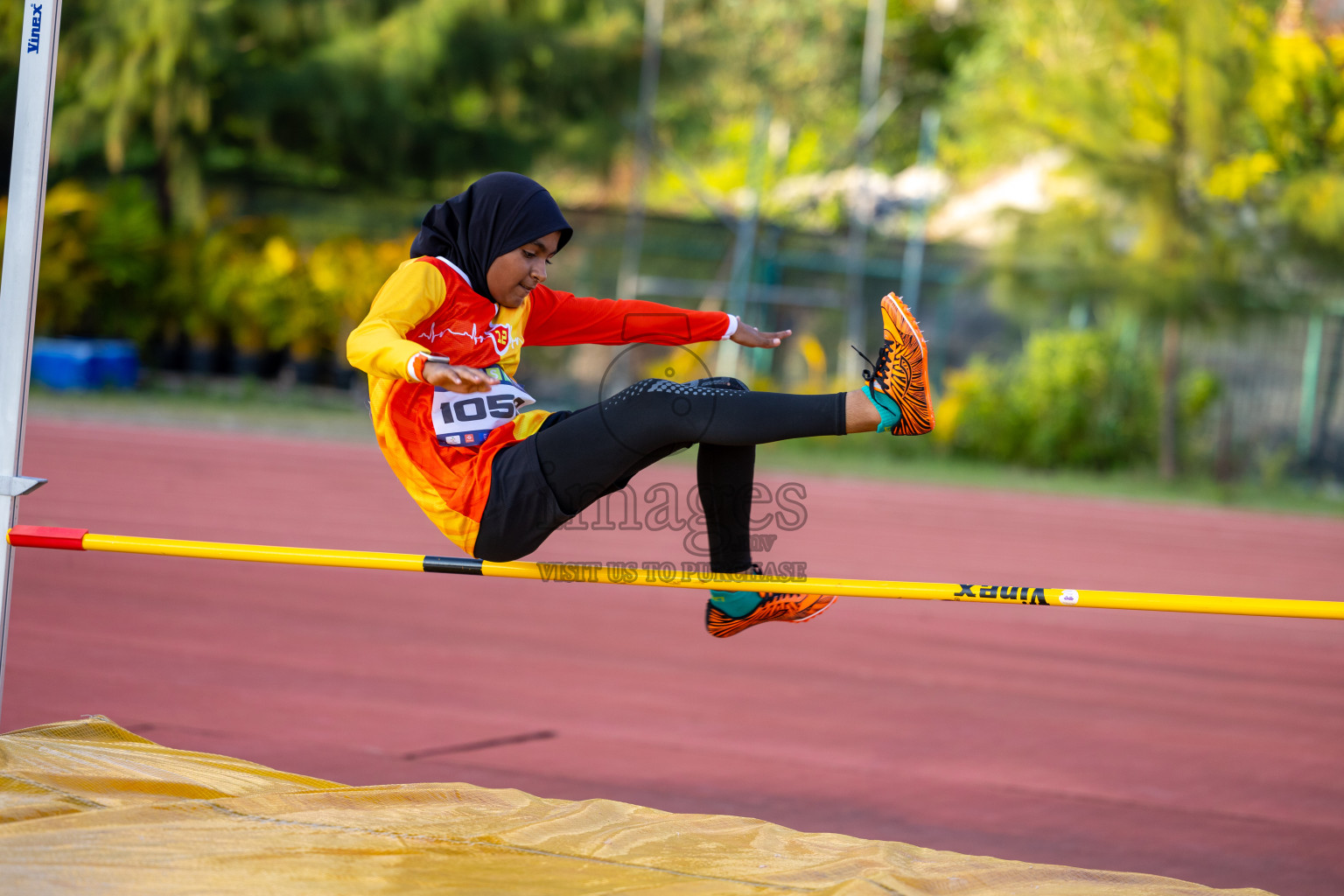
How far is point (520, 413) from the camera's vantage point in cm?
295

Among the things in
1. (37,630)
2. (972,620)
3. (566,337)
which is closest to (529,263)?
(566,337)

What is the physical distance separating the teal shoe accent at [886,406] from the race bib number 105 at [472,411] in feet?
2.64

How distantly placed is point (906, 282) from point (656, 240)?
285cm

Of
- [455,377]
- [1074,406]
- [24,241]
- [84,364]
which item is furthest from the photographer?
[84,364]

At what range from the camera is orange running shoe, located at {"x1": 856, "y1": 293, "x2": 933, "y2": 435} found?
2514mm

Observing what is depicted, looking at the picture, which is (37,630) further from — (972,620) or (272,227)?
(272,227)

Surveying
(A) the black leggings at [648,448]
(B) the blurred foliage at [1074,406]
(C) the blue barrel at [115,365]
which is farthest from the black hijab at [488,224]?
(C) the blue barrel at [115,365]

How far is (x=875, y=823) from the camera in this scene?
3430mm

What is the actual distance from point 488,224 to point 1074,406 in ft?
34.0

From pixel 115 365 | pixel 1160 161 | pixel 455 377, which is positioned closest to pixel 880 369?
pixel 455 377

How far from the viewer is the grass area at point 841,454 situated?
36.8 ft

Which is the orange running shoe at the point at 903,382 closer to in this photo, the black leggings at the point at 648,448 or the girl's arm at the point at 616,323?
the black leggings at the point at 648,448

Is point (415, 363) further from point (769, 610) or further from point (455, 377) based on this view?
point (769, 610)

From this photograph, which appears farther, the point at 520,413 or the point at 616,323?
the point at 616,323
